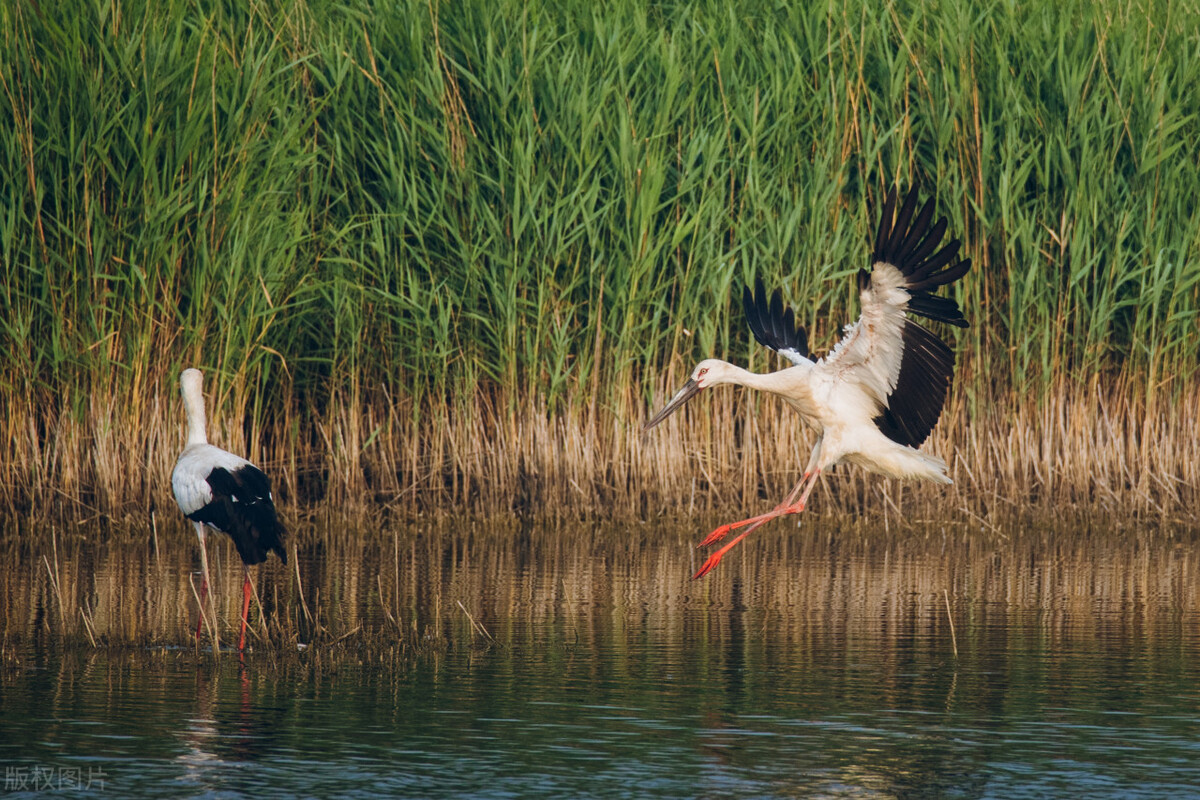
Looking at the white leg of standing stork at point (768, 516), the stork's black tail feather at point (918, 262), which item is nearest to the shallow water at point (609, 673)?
the white leg of standing stork at point (768, 516)

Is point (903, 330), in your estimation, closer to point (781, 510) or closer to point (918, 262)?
point (918, 262)

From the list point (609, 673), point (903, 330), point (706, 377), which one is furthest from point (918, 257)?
point (609, 673)

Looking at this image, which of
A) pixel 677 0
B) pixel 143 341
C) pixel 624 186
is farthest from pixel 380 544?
pixel 677 0

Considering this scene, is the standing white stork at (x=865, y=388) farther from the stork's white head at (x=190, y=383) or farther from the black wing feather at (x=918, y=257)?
the stork's white head at (x=190, y=383)

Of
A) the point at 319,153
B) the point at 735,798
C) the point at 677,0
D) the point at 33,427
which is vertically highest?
the point at 677,0

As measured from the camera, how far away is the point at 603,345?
1152 cm

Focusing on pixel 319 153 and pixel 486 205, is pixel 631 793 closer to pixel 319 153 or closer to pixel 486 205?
pixel 486 205

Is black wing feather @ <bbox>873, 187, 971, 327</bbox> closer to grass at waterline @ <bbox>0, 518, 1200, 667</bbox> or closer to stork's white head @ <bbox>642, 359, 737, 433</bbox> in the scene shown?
stork's white head @ <bbox>642, 359, 737, 433</bbox>

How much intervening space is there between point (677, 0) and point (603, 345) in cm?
258

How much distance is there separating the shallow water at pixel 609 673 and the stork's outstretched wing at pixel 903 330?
0.93 meters

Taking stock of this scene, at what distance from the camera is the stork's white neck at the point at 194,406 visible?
346 inches

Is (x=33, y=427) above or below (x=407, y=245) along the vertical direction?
below

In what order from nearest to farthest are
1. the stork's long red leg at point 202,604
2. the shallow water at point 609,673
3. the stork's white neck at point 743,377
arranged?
the shallow water at point 609,673 → the stork's long red leg at point 202,604 → the stork's white neck at point 743,377

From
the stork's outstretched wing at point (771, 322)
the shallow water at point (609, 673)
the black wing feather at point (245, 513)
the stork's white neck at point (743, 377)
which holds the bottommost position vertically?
the shallow water at point (609, 673)
